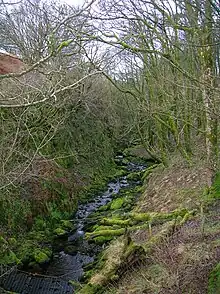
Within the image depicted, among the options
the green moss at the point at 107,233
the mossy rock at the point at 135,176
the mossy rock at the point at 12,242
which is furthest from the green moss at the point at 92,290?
the mossy rock at the point at 135,176

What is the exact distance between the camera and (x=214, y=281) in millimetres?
4766

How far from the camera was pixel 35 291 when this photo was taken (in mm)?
8797

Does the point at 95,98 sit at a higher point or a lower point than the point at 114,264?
higher

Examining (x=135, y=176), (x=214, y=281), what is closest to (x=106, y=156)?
(x=135, y=176)

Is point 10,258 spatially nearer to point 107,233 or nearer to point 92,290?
point 107,233

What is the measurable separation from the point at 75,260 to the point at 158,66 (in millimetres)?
8764

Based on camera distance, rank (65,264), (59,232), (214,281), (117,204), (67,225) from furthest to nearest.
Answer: (117,204)
(67,225)
(59,232)
(65,264)
(214,281)

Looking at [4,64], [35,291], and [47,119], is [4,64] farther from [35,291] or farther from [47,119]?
[35,291]

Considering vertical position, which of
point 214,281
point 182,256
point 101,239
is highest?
point 214,281

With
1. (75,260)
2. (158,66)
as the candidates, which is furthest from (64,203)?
(158,66)

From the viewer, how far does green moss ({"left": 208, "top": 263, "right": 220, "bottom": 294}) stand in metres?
4.61

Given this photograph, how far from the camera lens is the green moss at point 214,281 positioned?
461 cm

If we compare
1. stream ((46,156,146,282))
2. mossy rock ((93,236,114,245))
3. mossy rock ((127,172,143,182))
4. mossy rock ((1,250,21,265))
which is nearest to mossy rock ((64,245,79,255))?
stream ((46,156,146,282))

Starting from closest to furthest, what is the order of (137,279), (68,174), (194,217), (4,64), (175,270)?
(175,270)
(137,279)
(194,217)
(68,174)
(4,64)
